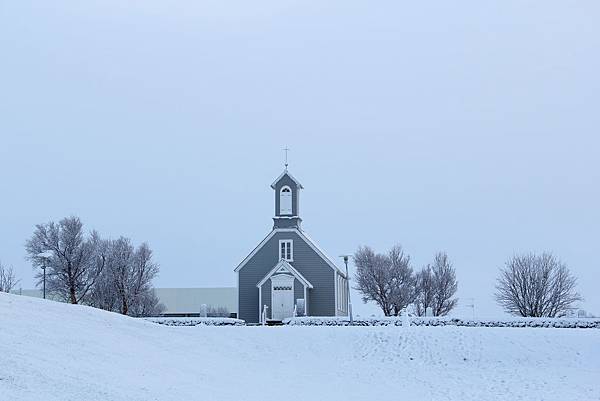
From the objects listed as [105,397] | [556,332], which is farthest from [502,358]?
[105,397]

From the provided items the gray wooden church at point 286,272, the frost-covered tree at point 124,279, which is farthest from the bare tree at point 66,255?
the gray wooden church at point 286,272

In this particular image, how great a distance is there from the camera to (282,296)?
54.8 metres

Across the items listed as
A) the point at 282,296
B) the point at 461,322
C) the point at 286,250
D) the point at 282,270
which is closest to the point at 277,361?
the point at 461,322

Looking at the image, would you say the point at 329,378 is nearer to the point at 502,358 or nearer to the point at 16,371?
the point at 502,358

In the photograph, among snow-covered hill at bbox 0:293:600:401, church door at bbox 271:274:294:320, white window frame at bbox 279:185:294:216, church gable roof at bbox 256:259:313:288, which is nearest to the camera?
snow-covered hill at bbox 0:293:600:401

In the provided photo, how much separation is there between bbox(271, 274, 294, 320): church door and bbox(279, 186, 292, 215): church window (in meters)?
4.77

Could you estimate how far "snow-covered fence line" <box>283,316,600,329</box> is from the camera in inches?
1678

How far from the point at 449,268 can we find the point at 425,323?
3528 centimetres

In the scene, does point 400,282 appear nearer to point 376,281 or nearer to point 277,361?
point 376,281

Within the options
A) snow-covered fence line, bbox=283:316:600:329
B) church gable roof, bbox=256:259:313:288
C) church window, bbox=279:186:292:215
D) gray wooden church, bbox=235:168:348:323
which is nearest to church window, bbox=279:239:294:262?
gray wooden church, bbox=235:168:348:323

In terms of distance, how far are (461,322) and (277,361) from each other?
559 inches

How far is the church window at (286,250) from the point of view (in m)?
56.0

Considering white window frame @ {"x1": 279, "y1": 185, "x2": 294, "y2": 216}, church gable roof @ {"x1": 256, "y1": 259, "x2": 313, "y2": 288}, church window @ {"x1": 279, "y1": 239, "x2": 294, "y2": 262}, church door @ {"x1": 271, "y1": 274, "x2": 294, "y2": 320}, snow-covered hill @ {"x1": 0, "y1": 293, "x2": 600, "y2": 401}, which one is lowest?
snow-covered hill @ {"x1": 0, "y1": 293, "x2": 600, "y2": 401}

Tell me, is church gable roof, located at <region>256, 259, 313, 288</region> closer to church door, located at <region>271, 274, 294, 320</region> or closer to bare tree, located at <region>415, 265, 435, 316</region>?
church door, located at <region>271, 274, 294, 320</region>
